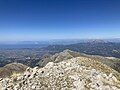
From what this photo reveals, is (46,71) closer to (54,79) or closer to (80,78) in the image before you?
(54,79)

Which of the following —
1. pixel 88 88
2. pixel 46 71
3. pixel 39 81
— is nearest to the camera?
pixel 88 88

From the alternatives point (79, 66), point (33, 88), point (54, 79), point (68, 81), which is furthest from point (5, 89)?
point (79, 66)

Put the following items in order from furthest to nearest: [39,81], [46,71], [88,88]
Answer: [46,71] → [39,81] → [88,88]

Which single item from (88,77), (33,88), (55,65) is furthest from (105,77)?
(33,88)

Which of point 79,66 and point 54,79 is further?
point 79,66

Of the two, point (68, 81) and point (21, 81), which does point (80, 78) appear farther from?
point (21, 81)

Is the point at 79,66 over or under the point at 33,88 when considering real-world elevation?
over
